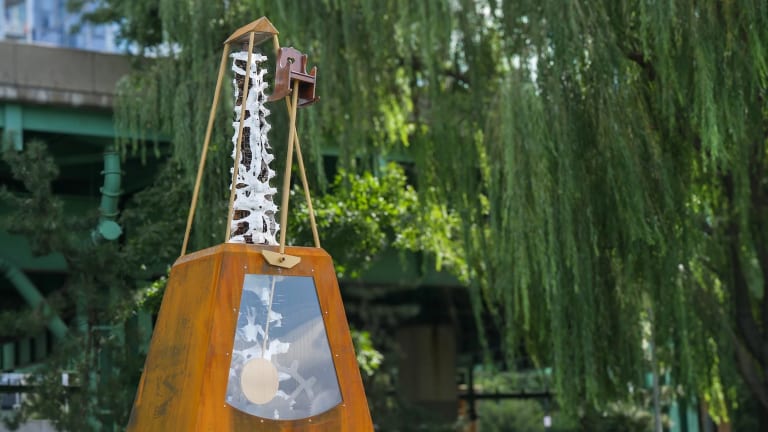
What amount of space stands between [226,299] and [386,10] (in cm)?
684

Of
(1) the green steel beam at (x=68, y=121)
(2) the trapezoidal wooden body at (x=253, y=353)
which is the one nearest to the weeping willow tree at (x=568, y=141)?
(1) the green steel beam at (x=68, y=121)

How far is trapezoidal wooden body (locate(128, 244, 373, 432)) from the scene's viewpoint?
562 cm

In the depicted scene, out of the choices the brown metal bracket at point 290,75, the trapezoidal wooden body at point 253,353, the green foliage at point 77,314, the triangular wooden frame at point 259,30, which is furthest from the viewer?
the green foliage at point 77,314

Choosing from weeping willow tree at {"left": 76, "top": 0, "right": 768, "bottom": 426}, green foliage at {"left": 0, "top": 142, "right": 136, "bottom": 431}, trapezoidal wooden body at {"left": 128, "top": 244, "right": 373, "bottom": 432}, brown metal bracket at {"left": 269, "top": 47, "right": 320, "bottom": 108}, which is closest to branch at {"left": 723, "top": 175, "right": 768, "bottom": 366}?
weeping willow tree at {"left": 76, "top": 0, "right": 768, "bottom": 426}

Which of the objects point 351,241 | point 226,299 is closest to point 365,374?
point 351,241

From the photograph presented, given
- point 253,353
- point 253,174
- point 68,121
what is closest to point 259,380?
point 253,353

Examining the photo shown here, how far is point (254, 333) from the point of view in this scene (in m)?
5.76

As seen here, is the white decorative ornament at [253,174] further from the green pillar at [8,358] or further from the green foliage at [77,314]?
Answer: the green pillar at [8,358]

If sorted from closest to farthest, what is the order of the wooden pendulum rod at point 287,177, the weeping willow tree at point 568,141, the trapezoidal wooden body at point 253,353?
the trapezoidal wooden body at point 253,353
the wooden pendulum rod at point 287,177
the weeping willow tree at point 568,141

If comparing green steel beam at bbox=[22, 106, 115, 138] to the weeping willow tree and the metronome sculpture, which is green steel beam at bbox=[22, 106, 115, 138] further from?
the metronome sculpture

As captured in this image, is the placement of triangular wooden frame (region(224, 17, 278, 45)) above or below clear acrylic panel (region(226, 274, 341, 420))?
above

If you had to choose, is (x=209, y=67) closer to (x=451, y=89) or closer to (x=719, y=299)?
(x=451, y=89)

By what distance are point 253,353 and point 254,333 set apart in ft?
0.32

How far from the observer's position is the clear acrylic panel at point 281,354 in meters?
5.69
